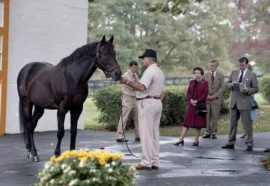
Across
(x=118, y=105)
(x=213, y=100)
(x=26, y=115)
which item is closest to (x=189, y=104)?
(x=213, y=100)

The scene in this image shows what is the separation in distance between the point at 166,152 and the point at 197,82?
2504 millimetres

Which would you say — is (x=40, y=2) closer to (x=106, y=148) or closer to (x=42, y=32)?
(x=42, y=32)

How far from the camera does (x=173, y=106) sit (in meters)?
21.9

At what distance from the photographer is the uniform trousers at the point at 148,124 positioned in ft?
36.7

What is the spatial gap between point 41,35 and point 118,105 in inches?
126

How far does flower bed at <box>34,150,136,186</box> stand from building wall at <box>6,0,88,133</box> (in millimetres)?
11976

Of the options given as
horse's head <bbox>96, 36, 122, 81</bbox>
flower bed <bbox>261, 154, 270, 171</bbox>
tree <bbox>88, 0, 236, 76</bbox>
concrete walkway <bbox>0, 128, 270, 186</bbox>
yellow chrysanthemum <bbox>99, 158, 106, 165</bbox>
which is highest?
tree <bbox>88, 0, 236, 76</bbox>

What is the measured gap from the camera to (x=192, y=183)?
1005 centimetres

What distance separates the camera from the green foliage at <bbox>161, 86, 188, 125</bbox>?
70.7 feet

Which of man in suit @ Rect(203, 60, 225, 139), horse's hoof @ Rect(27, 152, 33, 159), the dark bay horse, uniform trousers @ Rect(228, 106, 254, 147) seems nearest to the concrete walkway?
horse's hoof @ Rect(27, 152, 33, 159)

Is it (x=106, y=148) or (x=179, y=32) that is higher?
(x=179, y=32)

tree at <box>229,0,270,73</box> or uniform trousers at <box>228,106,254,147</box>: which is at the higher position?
tree at <box>229,0,270,73</box>

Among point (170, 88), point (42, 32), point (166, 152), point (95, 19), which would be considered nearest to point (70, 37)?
point (42, 32)

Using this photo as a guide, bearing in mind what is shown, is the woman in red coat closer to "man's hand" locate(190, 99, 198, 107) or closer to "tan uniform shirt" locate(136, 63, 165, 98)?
"man's hand" locate(190, 99, 198, 107)
